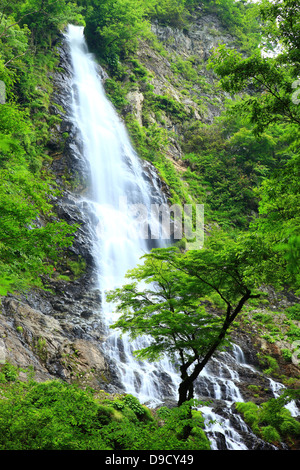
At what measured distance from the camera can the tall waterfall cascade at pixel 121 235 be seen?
39.1ft

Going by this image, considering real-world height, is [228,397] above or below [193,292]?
below

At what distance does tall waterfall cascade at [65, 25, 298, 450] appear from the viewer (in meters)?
11.9

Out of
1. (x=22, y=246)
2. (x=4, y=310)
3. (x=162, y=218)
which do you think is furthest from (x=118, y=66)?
(x=22, y=246)

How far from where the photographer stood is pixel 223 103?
4381cm

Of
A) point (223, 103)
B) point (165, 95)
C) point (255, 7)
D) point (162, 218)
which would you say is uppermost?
point (223, 103)

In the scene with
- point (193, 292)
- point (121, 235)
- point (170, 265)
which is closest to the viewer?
point (193, 292)

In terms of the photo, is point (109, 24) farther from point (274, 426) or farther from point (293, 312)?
point (274, 426)

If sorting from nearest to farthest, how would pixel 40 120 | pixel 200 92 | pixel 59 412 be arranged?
pixel 59 412 → pixel 40 120 → pixel 200 92

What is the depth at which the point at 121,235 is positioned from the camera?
20062 millimetres

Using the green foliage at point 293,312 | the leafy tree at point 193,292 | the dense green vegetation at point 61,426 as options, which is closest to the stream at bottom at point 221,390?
the leafy tree at point 193,292

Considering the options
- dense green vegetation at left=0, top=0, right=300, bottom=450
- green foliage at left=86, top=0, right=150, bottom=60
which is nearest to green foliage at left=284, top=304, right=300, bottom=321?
dense green vegetation at left=0, top=0, right=300, bottom=450

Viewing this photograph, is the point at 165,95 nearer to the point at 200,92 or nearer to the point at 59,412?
the point at 200,92

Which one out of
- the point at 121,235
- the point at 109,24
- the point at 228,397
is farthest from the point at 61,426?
the point at 109,24

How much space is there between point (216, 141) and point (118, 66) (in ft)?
41.4
